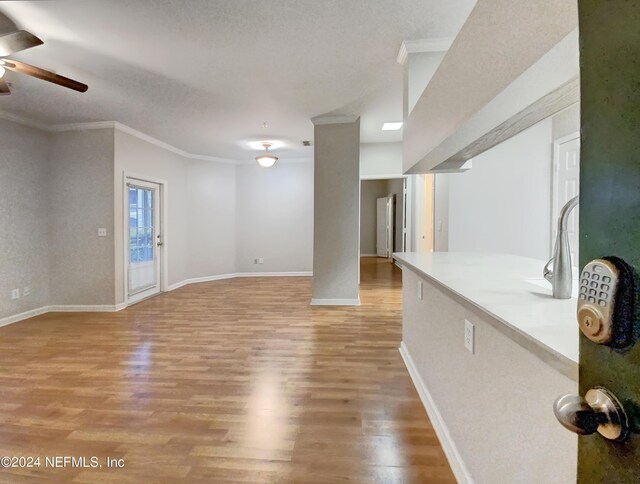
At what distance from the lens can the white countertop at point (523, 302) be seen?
0.71 metres

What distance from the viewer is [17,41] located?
2078mm

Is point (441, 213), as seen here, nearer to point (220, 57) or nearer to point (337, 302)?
point (337, 302)

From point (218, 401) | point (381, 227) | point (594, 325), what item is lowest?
point (218, 401)

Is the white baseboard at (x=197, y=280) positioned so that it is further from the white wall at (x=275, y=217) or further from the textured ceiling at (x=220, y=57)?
the textured ceiling at (x=220, y=57)

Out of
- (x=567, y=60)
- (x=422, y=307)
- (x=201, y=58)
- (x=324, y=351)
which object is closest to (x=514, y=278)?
(x=422, y=307)

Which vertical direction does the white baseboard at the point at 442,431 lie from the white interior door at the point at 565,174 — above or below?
below

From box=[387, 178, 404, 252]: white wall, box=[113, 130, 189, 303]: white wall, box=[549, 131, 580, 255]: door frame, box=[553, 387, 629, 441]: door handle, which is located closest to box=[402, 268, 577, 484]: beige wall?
box=[553, 387, 629, 441]: door handle

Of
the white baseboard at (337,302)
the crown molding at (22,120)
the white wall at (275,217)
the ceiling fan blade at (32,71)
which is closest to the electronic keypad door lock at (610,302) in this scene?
the ceiling fan blade at (32,71)

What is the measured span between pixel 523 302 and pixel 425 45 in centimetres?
245

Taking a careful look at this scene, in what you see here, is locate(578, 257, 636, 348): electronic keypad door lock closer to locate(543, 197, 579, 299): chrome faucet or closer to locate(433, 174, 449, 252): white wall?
locate(543, 197, 579, 299): chrome faucet

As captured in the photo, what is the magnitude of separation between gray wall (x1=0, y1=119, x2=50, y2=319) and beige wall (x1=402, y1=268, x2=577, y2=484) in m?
5.02

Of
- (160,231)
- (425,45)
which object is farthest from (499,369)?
(160,231)

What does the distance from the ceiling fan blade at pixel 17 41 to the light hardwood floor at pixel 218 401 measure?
238 cm

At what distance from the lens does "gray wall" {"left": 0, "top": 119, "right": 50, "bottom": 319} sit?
3990mm
